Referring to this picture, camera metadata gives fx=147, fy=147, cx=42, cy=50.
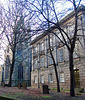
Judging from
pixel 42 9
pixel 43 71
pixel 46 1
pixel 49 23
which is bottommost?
pixel 43 71

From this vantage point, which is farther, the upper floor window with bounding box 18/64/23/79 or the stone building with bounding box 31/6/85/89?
the upper floor window with bounding box 18/64/23/79

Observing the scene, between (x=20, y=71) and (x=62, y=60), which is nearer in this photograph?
(x=62, y=60)

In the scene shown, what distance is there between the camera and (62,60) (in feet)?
89.2

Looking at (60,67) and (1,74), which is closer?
(60,67)

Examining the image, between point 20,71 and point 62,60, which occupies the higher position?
point 62,60

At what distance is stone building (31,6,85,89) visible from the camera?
20.0 metres

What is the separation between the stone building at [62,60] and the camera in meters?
20.0

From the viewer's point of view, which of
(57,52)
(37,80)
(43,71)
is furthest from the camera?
(37,80)

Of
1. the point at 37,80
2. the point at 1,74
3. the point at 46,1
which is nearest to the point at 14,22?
the point at 46,1

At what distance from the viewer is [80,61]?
2252 cm

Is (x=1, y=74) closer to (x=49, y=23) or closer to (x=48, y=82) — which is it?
(x=48, y=82)

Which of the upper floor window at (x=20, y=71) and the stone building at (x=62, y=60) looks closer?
the stone building at (x=62, y=60)

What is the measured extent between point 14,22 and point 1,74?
4570 cm

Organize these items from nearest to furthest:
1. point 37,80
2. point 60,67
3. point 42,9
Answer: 1. point 42,9
2. point 60,67
3. point 37,80
